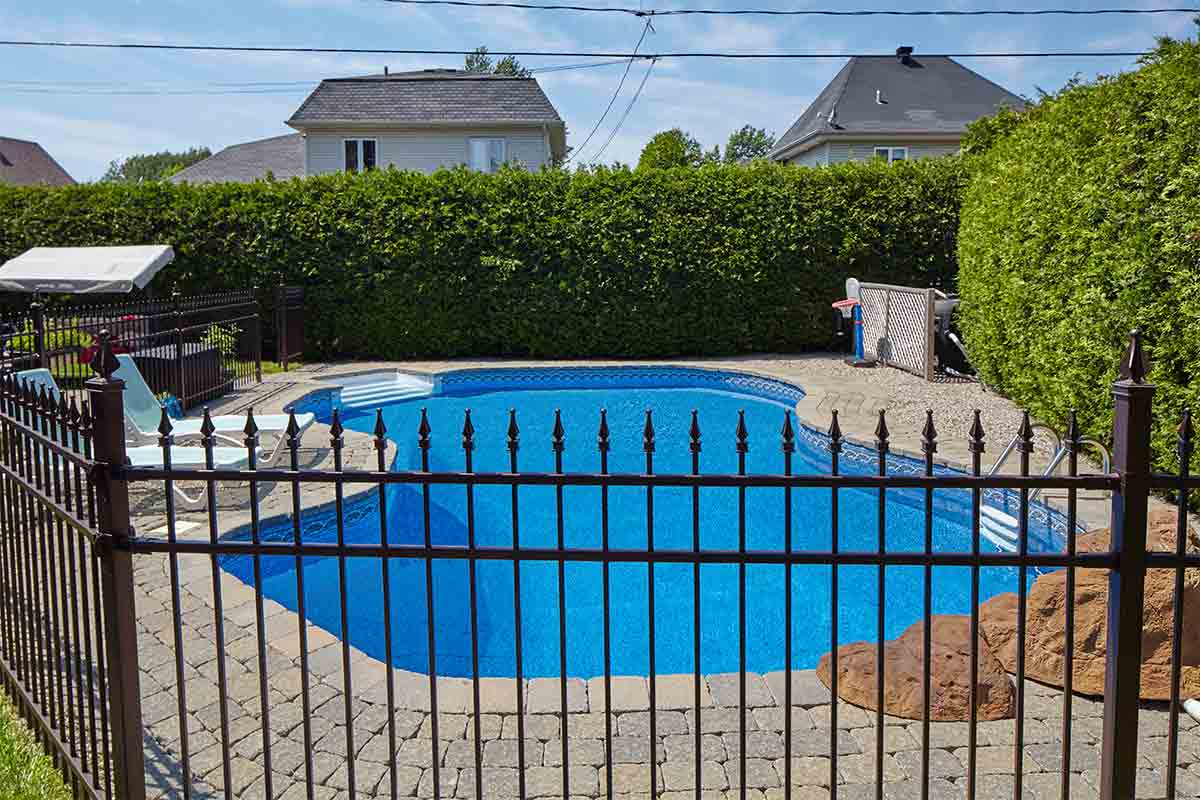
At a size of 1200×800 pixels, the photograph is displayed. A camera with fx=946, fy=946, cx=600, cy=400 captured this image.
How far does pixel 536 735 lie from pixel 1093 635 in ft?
7.97

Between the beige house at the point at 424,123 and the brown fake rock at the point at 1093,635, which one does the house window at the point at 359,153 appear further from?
the brown fake rock at the point at 1093,635

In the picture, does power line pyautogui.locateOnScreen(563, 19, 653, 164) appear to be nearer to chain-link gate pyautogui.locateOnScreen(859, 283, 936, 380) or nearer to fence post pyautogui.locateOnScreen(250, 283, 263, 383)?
chain-link gate pyautogui.locateOnScreen(859, 283, 936, 380)

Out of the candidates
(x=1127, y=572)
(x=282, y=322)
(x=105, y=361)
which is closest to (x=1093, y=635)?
(x=1127, y=572)

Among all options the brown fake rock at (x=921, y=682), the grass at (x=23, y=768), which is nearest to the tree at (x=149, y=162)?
the grass at (x=23, y=768)

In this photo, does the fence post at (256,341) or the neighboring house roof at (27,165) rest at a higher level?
the neighboring house roof at (27,165)

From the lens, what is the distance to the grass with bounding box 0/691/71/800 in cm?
322

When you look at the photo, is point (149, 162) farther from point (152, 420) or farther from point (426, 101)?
point (152, 420)

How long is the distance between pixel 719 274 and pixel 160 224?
30.7 ft

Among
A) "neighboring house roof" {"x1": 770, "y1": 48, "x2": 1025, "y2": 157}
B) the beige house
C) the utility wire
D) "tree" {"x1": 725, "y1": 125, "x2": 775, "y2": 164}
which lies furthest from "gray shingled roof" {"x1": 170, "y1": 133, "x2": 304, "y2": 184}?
"tree" {"x1": 725, "y1": 125, "x2": 775, "y2": 164}

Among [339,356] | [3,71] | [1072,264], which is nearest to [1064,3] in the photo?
[1072,264]

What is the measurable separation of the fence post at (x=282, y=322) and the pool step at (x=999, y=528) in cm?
1075

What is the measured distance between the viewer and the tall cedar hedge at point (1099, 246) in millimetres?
6461

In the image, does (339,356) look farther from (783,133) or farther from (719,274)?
(783,133)

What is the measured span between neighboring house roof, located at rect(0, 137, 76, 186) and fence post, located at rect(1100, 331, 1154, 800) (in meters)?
40.7
